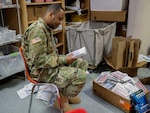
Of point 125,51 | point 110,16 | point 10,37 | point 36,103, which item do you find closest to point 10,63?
point 10,37

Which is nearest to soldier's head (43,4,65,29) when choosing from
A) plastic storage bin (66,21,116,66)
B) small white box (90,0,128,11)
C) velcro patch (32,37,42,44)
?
velcro patch (32,37,42,44)

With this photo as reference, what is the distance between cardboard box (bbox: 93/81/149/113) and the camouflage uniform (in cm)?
48

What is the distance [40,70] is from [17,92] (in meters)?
0.88

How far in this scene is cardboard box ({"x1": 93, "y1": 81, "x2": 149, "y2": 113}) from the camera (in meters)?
1.85

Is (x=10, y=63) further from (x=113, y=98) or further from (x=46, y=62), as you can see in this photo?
(x=113, y=98)

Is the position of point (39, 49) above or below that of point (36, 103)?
above

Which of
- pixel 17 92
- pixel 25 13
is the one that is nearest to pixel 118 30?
pixel 25 13

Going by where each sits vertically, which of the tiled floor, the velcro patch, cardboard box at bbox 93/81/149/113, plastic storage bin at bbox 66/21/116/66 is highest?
the velcro patch

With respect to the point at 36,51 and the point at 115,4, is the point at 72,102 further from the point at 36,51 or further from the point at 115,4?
the point at 115,4

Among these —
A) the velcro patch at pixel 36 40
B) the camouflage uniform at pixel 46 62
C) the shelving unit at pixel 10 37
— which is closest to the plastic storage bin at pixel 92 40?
the shelving unit at pixel 10 37

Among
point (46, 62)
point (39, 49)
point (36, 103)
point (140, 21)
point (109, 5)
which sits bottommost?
point (36, 103)

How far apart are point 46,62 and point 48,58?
4cm

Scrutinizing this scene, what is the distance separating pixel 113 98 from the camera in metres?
2.00

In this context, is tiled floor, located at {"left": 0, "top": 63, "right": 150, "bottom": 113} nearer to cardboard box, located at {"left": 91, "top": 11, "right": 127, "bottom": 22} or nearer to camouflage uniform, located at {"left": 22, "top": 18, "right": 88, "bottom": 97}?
camouflage uniform, located at {"left": 22, "top": 18, "right": 88, "bottom": 97}
